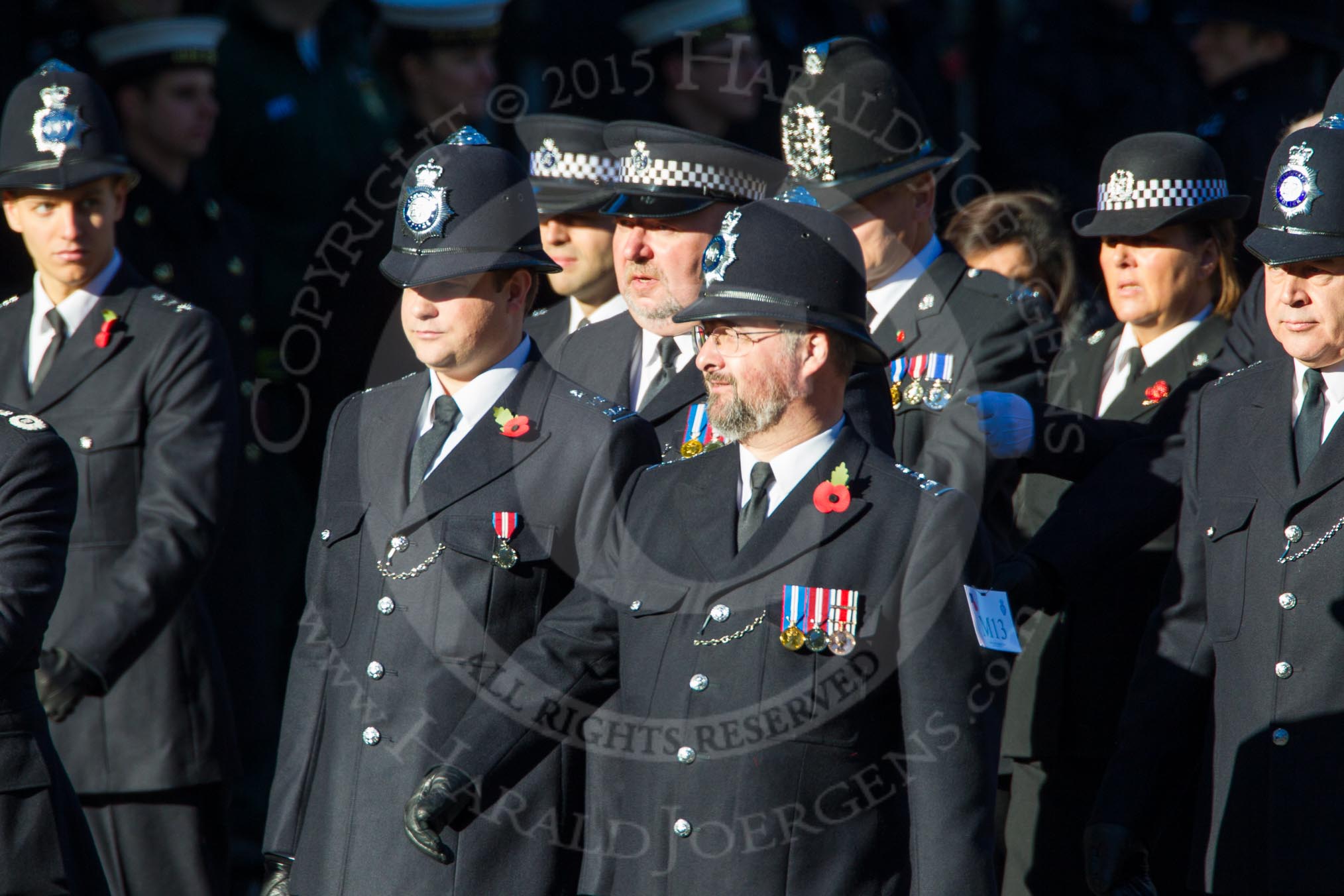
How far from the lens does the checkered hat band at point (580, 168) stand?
6.16 metres

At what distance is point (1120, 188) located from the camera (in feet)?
18.2

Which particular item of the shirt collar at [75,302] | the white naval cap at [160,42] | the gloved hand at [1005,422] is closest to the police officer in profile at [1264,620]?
the gloved hand at [1005,422]

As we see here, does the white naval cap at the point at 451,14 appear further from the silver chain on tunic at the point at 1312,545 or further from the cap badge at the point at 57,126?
the silver chain on tunic at the point at 1312,545

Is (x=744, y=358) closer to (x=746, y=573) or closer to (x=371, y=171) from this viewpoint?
(x=746, y=573)

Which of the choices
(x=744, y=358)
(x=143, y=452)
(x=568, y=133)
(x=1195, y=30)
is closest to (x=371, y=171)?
(x=568, y=133)

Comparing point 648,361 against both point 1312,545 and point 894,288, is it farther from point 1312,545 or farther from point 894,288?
point 1312,545

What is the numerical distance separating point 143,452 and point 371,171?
Answer: 265 cm

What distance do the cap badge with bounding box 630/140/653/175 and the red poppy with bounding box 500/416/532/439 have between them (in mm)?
1075

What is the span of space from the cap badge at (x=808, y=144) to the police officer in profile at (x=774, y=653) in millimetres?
1371

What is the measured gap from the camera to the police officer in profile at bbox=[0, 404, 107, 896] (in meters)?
4.19

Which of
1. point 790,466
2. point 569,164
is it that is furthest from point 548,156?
point 790,466

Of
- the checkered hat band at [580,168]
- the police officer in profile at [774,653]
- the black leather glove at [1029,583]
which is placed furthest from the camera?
the checkered hat band at [580,168]

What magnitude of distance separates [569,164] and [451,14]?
2.08 m

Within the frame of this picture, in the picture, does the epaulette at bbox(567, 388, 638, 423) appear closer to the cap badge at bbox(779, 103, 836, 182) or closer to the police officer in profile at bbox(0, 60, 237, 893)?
the cap badge at bbox(779, 103, 836, 182)
